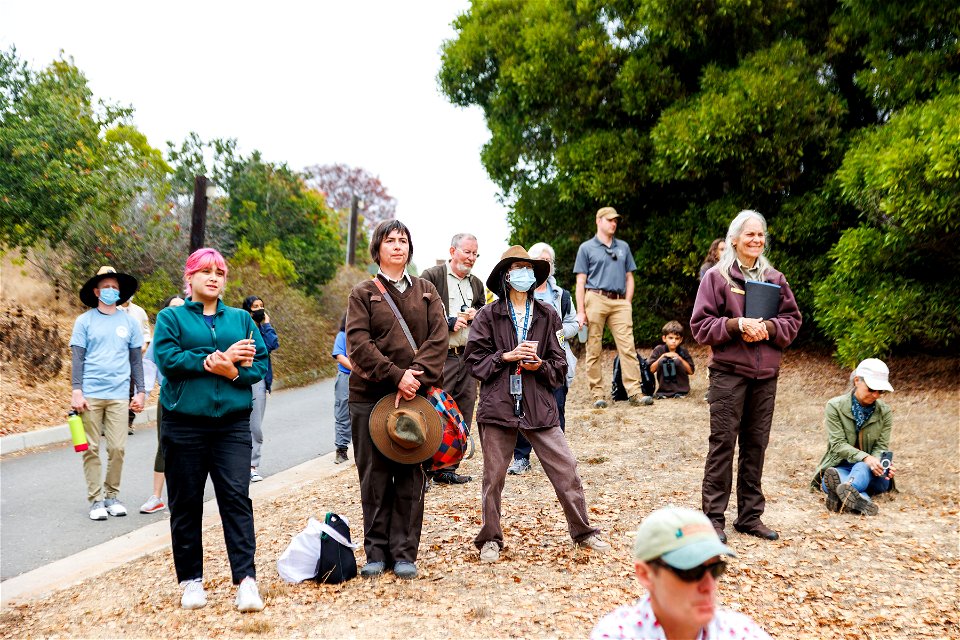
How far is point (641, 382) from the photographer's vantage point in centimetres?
1230

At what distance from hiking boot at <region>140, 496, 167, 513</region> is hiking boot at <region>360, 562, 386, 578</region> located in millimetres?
3289

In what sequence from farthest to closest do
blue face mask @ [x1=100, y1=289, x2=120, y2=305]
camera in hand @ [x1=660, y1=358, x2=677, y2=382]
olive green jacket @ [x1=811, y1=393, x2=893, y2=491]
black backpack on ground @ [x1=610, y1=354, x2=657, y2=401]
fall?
camera in hand @ [x1=660, y1=358, x2=677, y2=382]
black backpack on ground @ [x1=610, y1=354, x2=657, y2=401]
blue face mask @ [x1=100, y1=289, x2=120, y2=305]
olive green jacket @ [x1=811, y1=393, x2=893, y2=491]

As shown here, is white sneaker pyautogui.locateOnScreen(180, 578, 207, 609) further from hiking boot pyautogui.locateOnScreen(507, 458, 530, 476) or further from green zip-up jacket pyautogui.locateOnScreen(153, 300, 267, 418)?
hiking boot pyautogui.locateOnScreen(507, 458, 530, 476)

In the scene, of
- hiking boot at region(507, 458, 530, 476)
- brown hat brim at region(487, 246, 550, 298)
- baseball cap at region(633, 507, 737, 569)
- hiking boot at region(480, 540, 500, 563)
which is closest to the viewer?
baseball cap at region(633, 507, 737, 569)

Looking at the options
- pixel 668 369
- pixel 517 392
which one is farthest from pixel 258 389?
pixel 668 369

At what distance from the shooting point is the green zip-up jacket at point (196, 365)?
479 centimetres

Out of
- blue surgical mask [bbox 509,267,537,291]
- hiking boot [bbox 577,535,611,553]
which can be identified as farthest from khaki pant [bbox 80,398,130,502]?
hiking boot [bbox 577,535,611,553]

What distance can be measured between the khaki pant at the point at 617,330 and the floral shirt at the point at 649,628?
29.1 feet

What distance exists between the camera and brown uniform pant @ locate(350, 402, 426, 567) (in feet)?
17.2

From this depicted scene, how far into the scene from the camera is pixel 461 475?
7.92 m

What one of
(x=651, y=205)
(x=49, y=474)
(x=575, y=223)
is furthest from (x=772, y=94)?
(x=49, y=474)

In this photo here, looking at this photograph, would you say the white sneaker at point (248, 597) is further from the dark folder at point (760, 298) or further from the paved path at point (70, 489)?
the dark folder at point (760, 298)

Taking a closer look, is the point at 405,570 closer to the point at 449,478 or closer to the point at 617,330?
the point at 449,478

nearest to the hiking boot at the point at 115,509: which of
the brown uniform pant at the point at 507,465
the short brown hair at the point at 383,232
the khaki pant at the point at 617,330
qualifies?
the brown uniform pant at the point at 507,465
